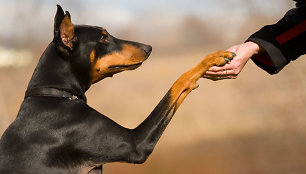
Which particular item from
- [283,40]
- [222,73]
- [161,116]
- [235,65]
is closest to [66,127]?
[161,116]

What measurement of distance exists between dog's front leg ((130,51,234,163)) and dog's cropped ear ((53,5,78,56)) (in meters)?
0.83

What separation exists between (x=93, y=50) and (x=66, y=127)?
2.34 ft

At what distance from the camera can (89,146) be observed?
11.9 feet

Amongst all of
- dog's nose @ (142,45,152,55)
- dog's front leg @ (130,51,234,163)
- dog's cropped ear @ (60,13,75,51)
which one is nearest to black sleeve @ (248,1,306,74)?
dog's front leg @ (130,51,234,163)

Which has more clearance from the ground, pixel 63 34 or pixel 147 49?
pixel 63 34

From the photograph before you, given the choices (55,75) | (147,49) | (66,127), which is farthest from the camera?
(147,49)

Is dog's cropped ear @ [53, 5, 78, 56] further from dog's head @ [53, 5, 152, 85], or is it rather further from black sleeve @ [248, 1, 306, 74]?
black sleeve @ [248, 1, 306, 74]

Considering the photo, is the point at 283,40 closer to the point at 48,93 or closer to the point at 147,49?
the point at 147,49

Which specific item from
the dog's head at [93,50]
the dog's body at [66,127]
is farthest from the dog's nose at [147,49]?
the dog's body at [66,127]

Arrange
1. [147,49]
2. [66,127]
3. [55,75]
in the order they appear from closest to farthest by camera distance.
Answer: [66,127]
[55,75]
[147,49]

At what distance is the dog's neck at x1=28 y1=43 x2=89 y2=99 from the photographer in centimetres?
376

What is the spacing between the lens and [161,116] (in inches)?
144

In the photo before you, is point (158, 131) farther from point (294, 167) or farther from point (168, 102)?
point (294, 167)

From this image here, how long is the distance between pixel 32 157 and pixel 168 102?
3.45 feet
